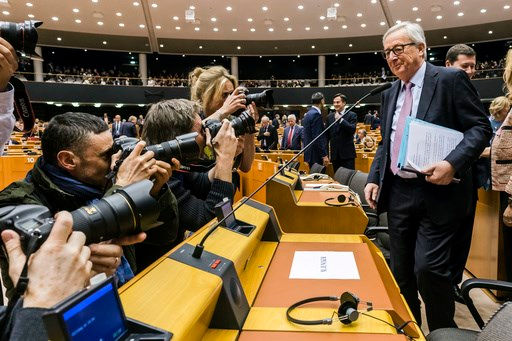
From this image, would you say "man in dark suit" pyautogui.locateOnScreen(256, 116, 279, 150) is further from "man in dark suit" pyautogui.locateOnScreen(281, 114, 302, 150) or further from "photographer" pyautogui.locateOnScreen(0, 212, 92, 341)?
"photographer" pyautogui.locateOnScreen(0, 212, 92, 341)

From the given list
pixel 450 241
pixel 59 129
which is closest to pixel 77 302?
pixel 59 129

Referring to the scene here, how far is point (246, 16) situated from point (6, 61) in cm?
1396

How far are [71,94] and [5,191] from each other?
55.8 feet

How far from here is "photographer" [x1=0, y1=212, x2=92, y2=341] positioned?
0.61 m

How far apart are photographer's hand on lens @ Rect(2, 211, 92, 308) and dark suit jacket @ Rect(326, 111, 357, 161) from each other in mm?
4308

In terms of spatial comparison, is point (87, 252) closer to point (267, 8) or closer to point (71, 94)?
point (267, 8)

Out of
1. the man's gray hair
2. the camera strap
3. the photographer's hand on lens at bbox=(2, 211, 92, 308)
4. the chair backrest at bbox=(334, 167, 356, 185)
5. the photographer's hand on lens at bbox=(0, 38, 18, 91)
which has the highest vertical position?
the man's gray hair

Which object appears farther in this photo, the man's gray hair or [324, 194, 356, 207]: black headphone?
[324, 194, 356, 207]: black headphone

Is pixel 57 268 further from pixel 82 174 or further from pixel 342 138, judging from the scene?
pixel 342 138

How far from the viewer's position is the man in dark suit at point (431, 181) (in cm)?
178

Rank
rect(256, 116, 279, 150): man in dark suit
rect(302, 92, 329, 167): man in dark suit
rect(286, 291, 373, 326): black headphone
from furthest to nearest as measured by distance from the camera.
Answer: rect(256, 116, 279, 150): man in dark suit → rect(302, 92, 329, 167): man in dark suit → rect(286, 291, 373, 326): black headphone

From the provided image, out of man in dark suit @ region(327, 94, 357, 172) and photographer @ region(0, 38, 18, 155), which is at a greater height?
photographer @ region(0, 38, 18, 155)

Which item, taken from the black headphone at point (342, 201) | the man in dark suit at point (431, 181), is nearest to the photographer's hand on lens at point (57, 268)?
the man in dark suit at point (431, 181)

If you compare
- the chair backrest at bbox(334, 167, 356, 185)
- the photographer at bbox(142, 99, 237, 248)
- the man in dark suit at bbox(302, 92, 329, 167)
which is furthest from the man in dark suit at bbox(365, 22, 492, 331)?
the man in dark suit at bbox(302, 92, 329, 167)
